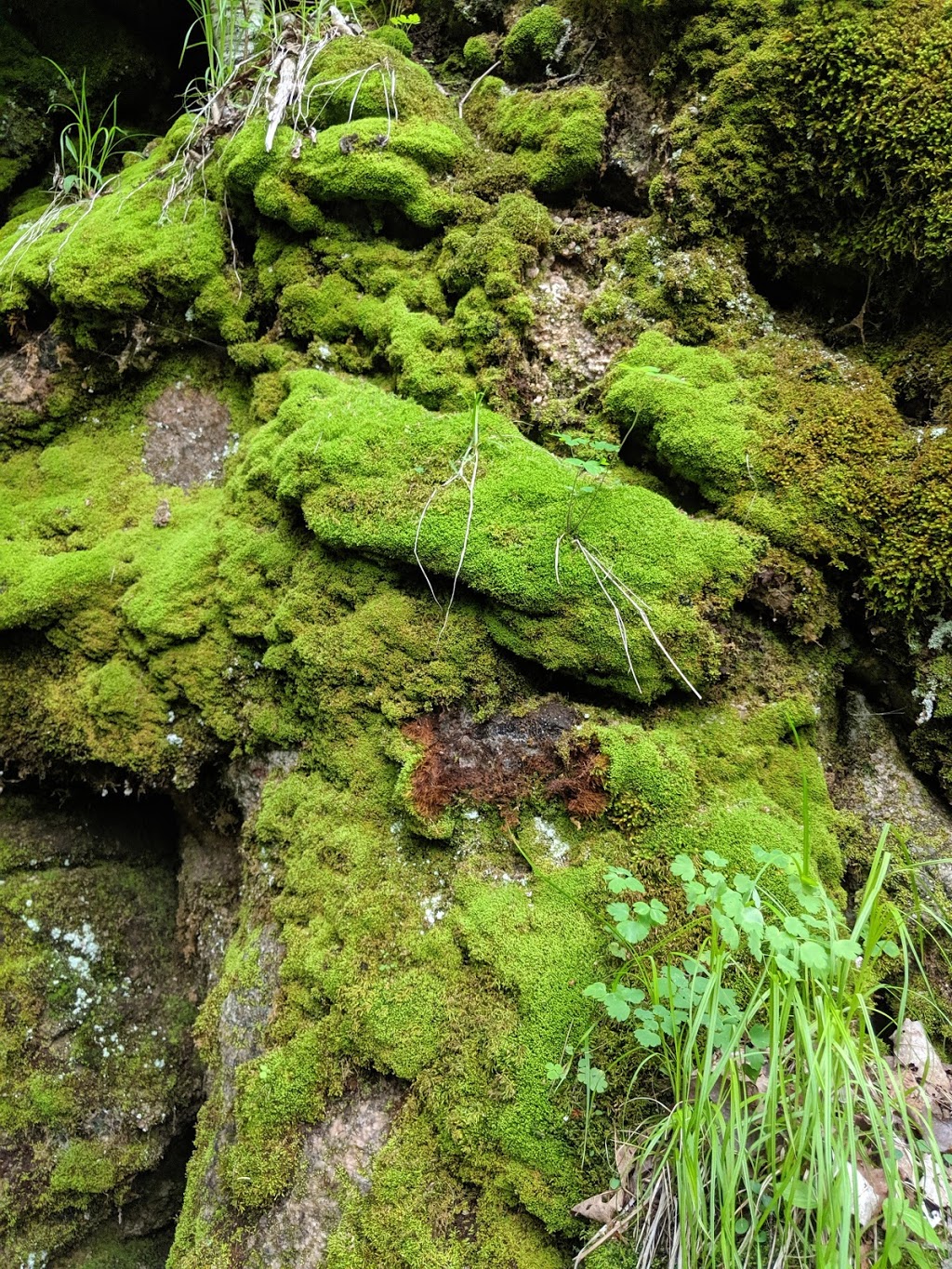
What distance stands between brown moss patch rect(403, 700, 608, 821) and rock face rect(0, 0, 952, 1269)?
0.6 inches

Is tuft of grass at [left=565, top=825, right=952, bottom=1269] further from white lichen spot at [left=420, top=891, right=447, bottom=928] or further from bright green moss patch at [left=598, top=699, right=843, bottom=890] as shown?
white lichen spot at [left=420, top=891, right=447, bottom=928]

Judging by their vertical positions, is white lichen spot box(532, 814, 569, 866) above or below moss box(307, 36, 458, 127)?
below

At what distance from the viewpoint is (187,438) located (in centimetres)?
359

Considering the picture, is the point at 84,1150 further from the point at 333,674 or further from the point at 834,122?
the point at 834,122

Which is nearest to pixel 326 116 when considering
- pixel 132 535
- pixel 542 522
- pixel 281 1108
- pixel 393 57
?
pixel 393 57

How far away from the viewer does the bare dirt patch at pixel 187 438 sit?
352cm

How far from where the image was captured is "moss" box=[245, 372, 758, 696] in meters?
2.58

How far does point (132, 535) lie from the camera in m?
3.29

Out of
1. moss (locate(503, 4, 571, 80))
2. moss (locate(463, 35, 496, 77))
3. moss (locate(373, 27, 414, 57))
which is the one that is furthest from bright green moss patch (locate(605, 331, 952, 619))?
moss (locate(373, 27, 414, 57))

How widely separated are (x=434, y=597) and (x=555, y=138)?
8.44ft

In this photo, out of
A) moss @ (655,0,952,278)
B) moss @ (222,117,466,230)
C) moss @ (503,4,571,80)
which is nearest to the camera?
moss @ (655,0,952,278)

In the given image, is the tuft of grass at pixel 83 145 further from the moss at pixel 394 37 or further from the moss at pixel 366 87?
the moss at pixel 394 37

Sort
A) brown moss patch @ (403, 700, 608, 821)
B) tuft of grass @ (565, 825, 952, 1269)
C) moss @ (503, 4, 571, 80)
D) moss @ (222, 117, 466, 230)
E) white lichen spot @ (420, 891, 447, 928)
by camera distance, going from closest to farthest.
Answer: tuft of grass @ (565, 825, 952, 1269), white lichen spot @ (420, 891, 447, 928), brown moss patch @ (403, 700, 608, 821), moss @ (222, 117, 466, 230), moss @ (503, 4, 571, 80)

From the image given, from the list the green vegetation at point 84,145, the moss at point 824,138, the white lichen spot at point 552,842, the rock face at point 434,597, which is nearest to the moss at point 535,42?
the rock face at point 434,597
